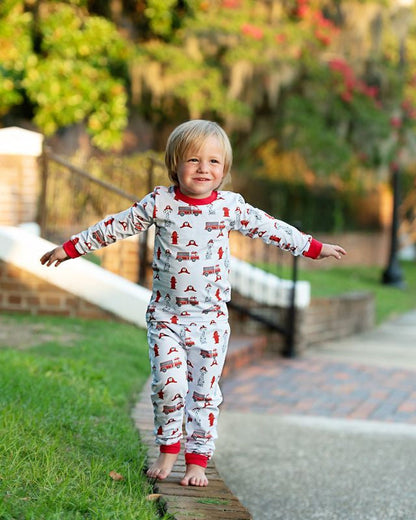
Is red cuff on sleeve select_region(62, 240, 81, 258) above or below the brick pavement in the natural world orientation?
above

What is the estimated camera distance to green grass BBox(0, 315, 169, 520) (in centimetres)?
312

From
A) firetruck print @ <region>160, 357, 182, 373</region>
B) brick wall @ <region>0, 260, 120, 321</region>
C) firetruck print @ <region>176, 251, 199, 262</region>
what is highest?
firetruck print @ <region>176, 251, 199, 262</region>

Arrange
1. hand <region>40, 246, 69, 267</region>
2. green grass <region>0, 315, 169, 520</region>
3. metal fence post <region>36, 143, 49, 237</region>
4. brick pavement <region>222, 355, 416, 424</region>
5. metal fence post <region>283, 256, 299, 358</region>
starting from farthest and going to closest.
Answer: metal fence post <region>283, 256, 299, 358</region>, metal fence post <region>36, 143, 49, 237</region>, brick pavement <region>222, 355, 416, 424</region>, hand <region>40, 246, 69, 267</region>, green grass <region>0, 315, 169, 520</region>

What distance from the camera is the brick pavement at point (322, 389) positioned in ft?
20.8

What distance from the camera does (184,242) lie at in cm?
352

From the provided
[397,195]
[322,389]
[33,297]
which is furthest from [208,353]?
[397,195]

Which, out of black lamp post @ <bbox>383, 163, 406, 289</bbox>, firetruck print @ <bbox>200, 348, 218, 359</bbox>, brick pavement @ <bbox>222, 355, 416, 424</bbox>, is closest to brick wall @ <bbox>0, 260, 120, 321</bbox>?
Result: brick pavement @ <bbox>222, 355, 416, 424</bbox>

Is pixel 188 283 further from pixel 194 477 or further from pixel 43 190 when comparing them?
pixel 43 190

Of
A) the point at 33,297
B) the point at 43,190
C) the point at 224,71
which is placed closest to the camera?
the point at 33,297

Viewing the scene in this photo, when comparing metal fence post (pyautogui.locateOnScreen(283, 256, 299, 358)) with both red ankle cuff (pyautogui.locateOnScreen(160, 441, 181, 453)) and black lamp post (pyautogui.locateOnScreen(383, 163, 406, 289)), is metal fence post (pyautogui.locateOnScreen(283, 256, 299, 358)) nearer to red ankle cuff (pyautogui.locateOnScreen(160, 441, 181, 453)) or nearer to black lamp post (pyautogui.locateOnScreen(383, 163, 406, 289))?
red ankle cuff (pyautogui.locateOnScreen(160, 441, 181, 453))

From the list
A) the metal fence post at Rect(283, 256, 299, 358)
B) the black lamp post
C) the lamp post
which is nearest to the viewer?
the metal fence post at Rect(283, 256, 299, 358)

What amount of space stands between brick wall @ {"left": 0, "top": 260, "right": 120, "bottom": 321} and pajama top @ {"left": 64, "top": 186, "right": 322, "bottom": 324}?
14.4 ft

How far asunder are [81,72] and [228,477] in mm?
9089

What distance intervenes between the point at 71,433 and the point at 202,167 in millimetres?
1371
